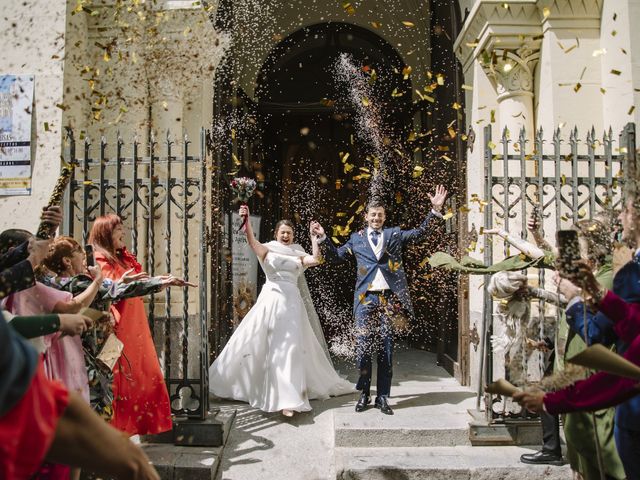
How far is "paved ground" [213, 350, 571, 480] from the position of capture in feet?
14.4

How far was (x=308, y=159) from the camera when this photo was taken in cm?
1138

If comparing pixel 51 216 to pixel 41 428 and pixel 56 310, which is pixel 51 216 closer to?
pixel 56 310

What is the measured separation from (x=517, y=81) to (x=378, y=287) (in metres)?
3.09

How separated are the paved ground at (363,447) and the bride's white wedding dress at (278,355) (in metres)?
0.23

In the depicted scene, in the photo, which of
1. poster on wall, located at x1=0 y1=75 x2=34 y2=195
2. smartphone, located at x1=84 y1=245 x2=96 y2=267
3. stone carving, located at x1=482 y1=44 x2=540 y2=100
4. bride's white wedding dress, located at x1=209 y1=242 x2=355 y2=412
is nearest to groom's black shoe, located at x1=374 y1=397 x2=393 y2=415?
bride's white wedding dress, located at x1=209 y1=242 x2=355 y2=412

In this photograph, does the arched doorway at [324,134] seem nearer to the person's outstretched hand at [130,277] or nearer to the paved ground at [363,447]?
the paved ground at [363,447]

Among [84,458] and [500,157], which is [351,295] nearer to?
[500,157]

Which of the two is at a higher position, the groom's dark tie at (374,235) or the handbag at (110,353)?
the groom's dark tie at (374,235)

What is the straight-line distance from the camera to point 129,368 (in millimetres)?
4445

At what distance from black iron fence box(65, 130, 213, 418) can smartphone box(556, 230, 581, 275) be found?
333 centimetres

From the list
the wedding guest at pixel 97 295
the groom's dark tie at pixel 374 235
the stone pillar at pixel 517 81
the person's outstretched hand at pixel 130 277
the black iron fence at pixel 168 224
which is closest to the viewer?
the wedding guest at pixel 97 295

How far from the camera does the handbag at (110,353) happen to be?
12.6 ft

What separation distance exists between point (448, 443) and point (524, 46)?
4.63m

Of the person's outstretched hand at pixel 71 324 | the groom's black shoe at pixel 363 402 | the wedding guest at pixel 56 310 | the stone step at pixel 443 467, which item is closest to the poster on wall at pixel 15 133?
the wedding guest at pixel 56 310
